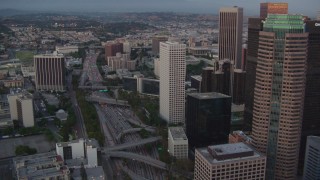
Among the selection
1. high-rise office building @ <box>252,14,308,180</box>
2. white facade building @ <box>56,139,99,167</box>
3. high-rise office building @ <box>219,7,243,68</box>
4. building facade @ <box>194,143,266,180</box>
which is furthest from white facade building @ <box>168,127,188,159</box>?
high-rise office building @ <box>219,7,243,68</box>

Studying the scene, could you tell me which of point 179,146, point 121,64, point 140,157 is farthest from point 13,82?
point 179,146

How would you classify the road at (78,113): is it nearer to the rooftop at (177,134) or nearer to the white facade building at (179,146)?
the rooftop at (177,134)

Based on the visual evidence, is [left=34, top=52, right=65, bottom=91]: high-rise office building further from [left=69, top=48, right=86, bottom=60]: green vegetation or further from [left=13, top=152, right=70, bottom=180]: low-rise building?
[left=69, top=48, right=86, bottom=60]: green vegetation

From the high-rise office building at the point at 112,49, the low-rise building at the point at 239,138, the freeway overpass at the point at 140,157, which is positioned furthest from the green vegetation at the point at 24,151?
the high-rise office building at the point at 112,49

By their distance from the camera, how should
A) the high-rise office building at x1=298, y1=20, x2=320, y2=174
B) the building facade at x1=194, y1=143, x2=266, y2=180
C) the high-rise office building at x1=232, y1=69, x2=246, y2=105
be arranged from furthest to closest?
the high-rise office building at x1=232, y1=69, x2=246, y2=105, the high-rise office building at x1=298, y1=20, x2=320, y2=174, the building facade at x1=194, y1=143, x2=266, y2=180

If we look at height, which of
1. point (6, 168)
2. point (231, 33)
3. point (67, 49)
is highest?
point (231, 33)

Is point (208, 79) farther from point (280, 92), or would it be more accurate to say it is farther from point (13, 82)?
point (13, 82)
